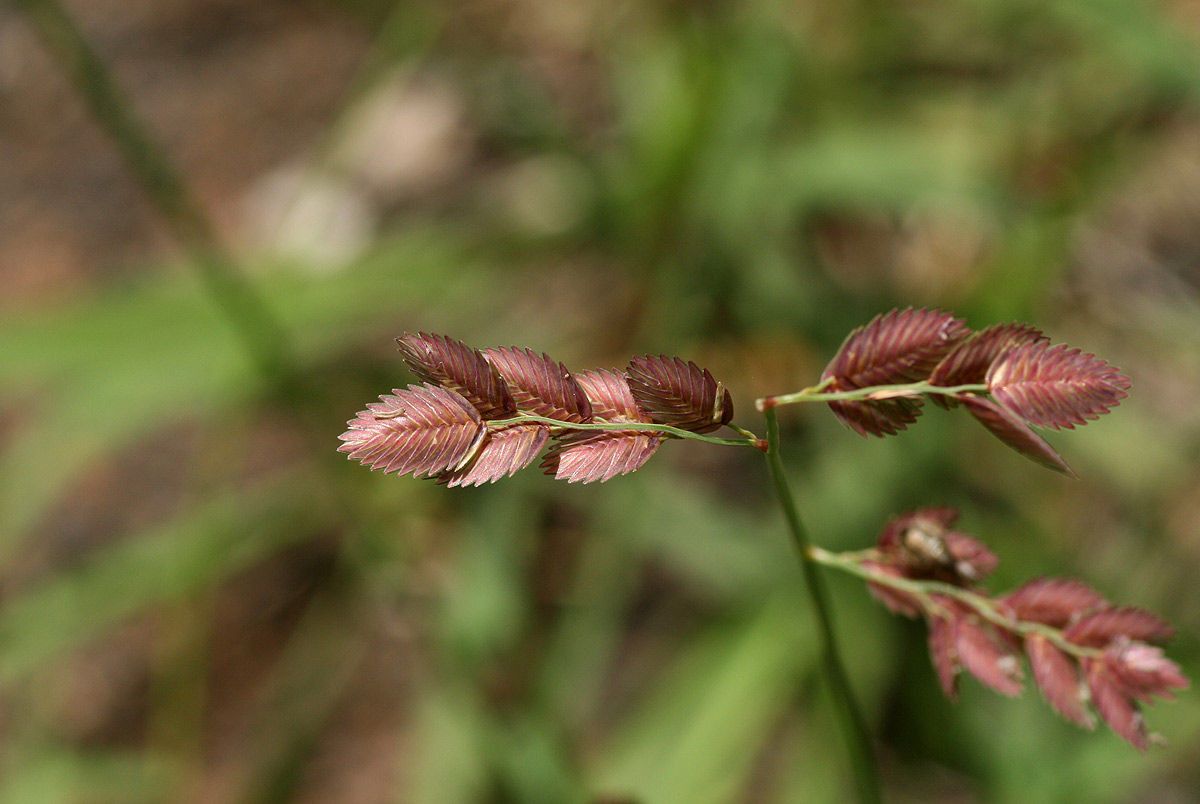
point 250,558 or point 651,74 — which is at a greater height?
point 651,74

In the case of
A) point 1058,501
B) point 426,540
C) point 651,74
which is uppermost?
point 651,74

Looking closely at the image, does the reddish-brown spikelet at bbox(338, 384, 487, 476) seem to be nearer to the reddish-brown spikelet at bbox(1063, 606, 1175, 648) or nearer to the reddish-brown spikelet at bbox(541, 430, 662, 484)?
the reddish-brown spikelet at bbox(541, 430, 662, 484)

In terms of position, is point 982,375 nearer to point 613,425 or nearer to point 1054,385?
point 1054,385

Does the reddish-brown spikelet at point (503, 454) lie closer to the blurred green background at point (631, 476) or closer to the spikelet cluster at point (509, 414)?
the spikelet cluster at point (509, 414)

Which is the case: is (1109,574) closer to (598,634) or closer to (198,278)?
(598,634)

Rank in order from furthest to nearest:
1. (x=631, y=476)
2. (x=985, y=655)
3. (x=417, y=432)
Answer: (x=631, y=476) < (x=985, y=655) < (x=417, y=432)

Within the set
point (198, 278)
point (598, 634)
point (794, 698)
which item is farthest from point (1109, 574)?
point (198, 278)

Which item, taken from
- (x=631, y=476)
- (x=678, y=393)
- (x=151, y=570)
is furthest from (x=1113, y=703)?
(x=151, y=570)

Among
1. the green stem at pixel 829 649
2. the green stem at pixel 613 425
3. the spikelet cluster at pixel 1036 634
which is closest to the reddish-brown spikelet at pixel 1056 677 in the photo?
the spikelet cluster at pixel 1036 634
